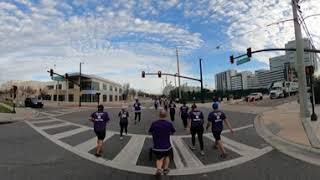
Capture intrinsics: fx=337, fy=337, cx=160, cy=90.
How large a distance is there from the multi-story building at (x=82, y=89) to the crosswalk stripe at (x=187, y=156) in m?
79.4

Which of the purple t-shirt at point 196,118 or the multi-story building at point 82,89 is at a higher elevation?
the multi-story building at point 82,89

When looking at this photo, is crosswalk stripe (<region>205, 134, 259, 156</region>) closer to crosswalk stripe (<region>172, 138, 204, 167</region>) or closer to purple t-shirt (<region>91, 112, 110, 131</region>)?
crosswalk stripe (<region>172, 138, 204, 167</region>)

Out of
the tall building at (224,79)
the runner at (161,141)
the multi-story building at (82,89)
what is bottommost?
the runner at (161,141)

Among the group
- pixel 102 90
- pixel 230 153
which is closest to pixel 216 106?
pixel 230 153

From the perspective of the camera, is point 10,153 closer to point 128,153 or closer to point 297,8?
point 128,153

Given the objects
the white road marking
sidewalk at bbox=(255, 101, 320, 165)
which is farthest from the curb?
the white road marking

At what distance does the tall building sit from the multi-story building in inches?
1986

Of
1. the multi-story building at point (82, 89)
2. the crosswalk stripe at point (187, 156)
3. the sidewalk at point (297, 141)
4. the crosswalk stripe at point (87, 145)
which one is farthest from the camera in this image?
the multi-story building at point (82, 89)

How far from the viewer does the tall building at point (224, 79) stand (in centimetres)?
13789

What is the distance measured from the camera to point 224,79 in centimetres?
14362

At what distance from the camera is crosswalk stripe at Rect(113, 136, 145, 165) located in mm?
10028

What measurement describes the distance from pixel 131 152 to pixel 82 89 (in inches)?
3477

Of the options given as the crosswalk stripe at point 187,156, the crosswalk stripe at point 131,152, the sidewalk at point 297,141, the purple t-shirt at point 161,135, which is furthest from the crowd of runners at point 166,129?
the sidewalk at point 297,141

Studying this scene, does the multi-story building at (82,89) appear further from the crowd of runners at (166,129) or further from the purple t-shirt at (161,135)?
the purple t-shirt at (161,135)
